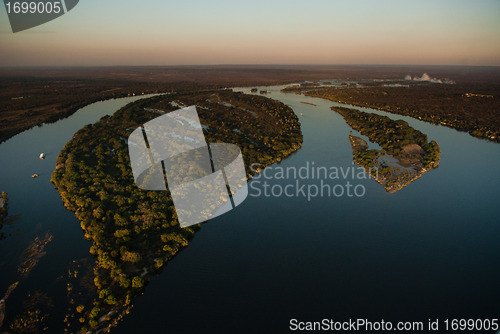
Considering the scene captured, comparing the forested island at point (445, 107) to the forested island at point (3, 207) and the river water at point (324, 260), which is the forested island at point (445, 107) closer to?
the river water at point (324, 260)

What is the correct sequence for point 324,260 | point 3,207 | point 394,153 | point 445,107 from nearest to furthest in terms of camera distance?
1. point 324,260
2. point 3,207
3. point 394,153
4. point 445,107

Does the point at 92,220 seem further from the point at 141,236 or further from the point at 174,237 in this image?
the point at 174,237

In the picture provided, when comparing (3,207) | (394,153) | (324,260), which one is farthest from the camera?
(394,153)

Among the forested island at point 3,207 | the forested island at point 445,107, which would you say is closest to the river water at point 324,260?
the forested island at point 3,207

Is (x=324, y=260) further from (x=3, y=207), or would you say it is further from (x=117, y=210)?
(x=3, y=207)

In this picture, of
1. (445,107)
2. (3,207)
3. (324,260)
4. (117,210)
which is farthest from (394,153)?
(445,107)

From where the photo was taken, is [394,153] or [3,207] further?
[394,153]
